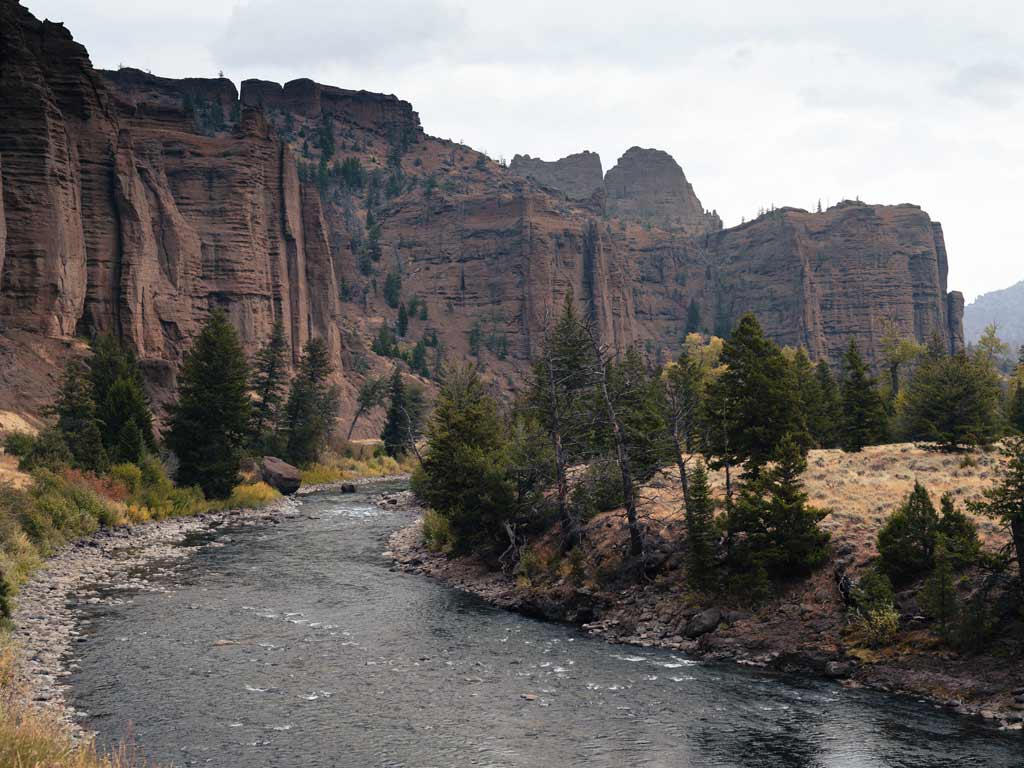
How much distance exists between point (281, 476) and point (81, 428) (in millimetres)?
19185

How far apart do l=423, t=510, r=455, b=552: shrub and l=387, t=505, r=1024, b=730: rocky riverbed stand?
431cm

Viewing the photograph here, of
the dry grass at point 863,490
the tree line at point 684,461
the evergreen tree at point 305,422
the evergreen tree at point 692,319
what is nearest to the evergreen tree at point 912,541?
the tree line at point 684,461

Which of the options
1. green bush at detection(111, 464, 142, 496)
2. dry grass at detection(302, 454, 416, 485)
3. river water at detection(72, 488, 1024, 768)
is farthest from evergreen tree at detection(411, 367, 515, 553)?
dry grass at detection(302, 454, 416, 485)

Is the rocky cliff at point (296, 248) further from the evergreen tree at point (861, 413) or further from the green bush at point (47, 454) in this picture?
the evergreen tree at point (861, 413)

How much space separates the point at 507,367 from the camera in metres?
150

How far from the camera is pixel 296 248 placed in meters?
109

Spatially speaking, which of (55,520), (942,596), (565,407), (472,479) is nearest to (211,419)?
(55,520)

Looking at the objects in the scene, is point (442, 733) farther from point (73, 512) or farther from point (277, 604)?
point (73, 512)

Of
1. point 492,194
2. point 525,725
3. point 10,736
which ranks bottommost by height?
point 525,725

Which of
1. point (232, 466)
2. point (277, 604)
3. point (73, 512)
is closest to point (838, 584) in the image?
point (277, 604)

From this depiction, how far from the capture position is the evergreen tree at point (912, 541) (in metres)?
23.2

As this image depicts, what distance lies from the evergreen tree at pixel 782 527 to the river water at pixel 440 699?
4420mm

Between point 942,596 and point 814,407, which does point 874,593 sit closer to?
point 942,596

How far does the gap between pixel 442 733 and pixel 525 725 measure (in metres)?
1.93
